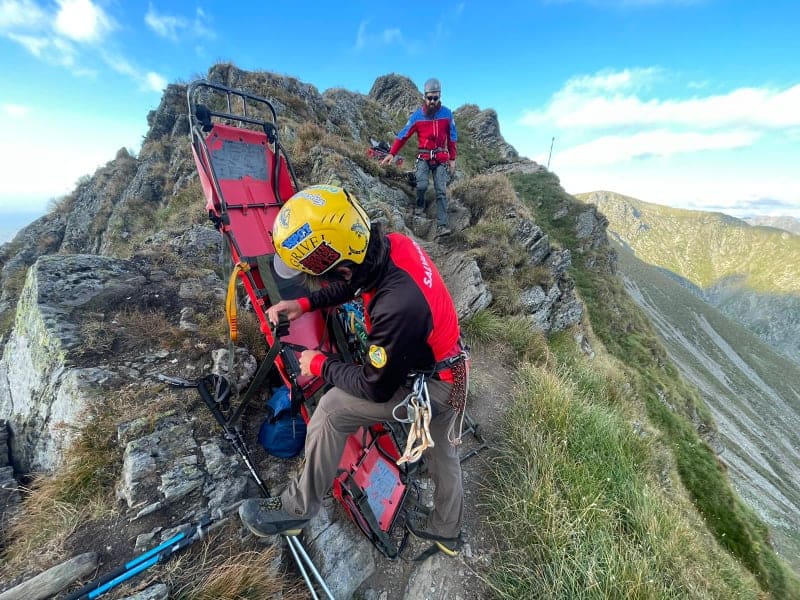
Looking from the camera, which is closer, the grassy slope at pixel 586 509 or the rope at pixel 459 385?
the rope at pixel 459 385

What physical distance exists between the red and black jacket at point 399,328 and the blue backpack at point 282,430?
3.92 feet

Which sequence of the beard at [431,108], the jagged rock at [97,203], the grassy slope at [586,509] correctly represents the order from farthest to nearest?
the jagged rock at [97,203] → the beard at [431,108] → the grassy slope at [586,509]

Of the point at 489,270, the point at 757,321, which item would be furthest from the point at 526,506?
the point at 757,321

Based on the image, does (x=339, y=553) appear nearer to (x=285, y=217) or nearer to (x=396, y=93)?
(x=285, y=217)

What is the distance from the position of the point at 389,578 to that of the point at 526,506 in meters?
1.50

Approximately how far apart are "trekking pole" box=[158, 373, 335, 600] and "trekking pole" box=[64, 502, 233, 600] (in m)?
0.53

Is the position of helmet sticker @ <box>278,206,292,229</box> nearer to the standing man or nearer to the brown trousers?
the brown trousers

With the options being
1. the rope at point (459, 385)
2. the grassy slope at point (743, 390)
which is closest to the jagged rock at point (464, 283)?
the rope at point (459, 385)

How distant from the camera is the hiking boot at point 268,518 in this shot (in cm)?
279

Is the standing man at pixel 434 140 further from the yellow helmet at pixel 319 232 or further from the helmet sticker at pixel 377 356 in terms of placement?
the helmet sticker at pixel 377 356

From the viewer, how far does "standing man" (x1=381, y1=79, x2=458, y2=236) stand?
8.12 m

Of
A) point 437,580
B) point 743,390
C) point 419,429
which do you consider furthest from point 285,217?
point 743,390

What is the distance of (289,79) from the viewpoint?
48.4ft

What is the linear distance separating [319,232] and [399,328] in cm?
85
